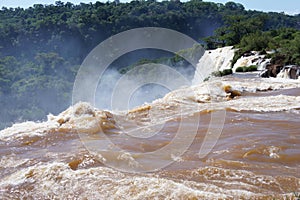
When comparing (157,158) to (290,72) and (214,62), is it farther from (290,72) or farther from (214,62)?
(214,62)

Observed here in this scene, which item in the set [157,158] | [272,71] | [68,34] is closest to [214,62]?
[272,71]

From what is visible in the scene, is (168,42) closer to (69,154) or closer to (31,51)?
(31,51)

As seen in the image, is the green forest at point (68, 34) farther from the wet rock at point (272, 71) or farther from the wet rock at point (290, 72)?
the wet rock at point (290, 72)

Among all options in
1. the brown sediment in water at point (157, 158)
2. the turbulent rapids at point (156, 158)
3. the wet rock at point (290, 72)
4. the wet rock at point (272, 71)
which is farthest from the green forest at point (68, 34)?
the brown sediment in water at point (157, 158)

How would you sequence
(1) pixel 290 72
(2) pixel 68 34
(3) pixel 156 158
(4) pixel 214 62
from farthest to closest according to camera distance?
(2) pixel 68 34
(4) pixel 214 62
(1) pixel 290 72
(3) pixel 156 158

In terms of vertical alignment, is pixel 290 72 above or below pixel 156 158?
above

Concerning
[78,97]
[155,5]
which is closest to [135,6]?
[155,5]
